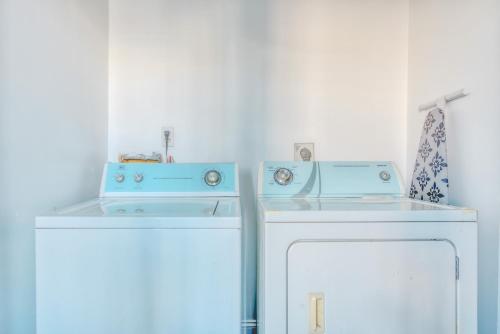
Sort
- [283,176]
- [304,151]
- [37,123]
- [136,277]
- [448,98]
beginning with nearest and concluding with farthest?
[136,277] → [37,123] → [448,98] → [283,176] → [304,151]

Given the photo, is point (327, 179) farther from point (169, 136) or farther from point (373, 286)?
point (169, 136)

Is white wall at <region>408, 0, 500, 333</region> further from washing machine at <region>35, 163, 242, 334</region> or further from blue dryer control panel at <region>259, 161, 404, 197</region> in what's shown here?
washing machine at <region>35, 163, 242, 334</region>

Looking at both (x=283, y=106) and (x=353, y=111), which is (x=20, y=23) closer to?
(x=283, y=106)

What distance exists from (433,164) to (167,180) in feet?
4.41

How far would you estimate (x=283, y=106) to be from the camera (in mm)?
1866

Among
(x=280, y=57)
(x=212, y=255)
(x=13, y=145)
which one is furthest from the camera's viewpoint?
(x=280, y=57)

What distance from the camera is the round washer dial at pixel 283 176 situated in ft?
4.95

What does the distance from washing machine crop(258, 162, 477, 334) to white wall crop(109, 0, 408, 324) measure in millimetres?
877

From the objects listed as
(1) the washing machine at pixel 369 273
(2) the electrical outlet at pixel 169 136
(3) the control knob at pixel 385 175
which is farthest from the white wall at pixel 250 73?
(1) the washing machine at pixel 369 273

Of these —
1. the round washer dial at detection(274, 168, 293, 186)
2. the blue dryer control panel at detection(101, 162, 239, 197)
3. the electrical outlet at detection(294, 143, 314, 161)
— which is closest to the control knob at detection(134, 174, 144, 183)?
the blue dryer control panel at detection(101, 162, 239, 197)

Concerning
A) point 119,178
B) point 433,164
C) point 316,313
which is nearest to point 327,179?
point 433,164

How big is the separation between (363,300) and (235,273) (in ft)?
1.51

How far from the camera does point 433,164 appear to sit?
4.49ft

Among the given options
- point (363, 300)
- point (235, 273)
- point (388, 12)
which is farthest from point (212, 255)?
point (388, 12)
